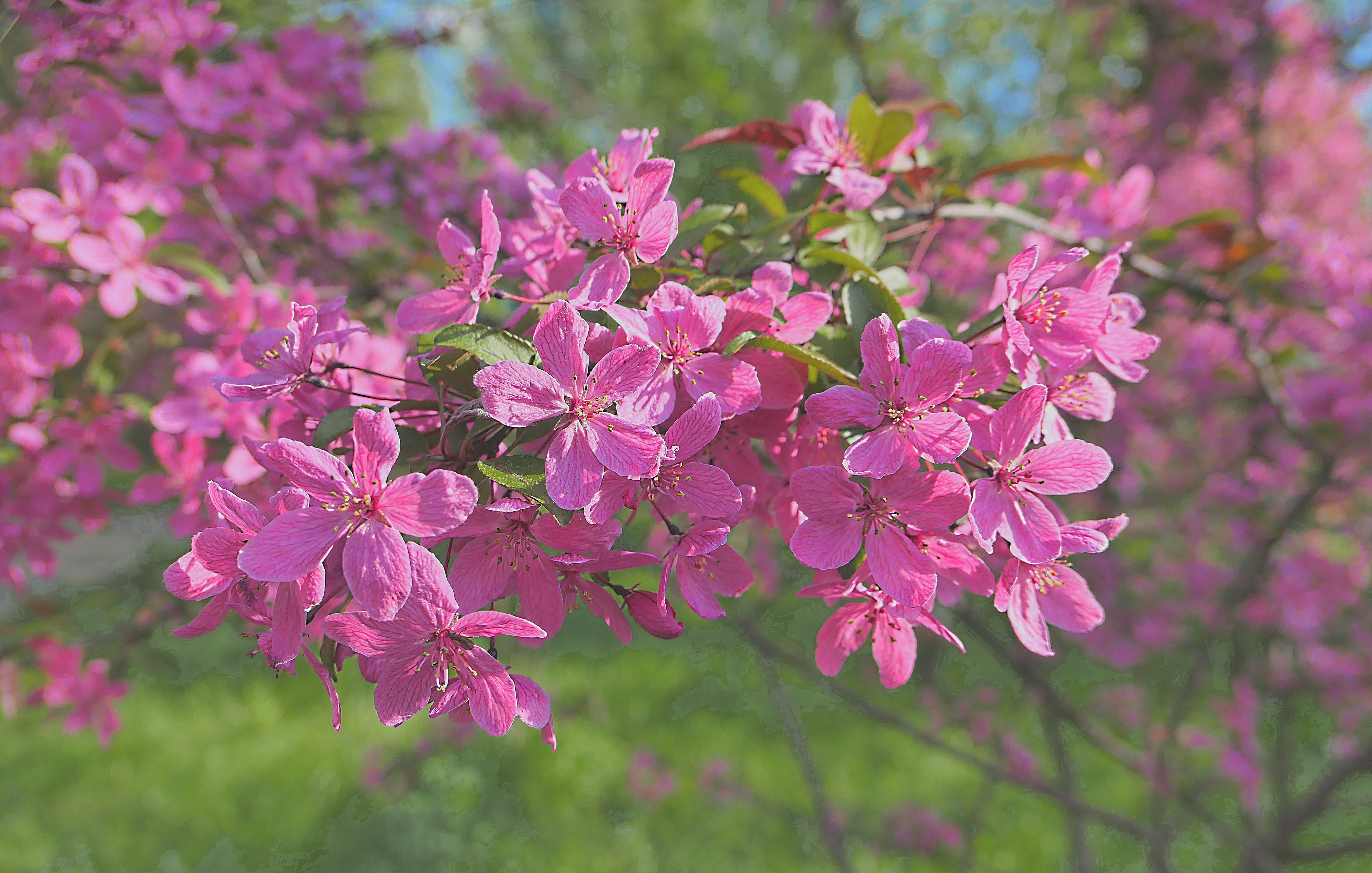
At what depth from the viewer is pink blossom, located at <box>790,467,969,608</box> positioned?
61cm

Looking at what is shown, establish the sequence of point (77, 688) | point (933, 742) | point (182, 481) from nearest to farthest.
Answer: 1. point (182, 481)
2. point (933, 742)
3. point (77, 688)

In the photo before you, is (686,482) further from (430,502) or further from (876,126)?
(876,126)

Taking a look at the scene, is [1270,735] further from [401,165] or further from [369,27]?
[369,27]

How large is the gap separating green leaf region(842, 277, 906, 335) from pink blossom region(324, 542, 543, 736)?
39 centimetres

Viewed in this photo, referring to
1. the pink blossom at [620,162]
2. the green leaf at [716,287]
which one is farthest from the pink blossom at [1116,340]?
the pink blossom at [620,162]

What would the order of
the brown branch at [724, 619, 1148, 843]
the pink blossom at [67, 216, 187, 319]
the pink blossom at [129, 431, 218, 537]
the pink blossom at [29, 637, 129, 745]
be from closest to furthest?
the pink blossom at [129, 431, 218, 537] < the pink blossom at [67, 216, 187, 319] < the brown branch at [724, 619, 1148, 843] < the pink blossom at [29, 637, 129, 745]

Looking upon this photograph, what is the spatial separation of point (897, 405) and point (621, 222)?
29 centimetres

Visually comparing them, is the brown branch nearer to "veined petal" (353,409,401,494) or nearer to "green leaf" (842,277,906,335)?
"green leaf" (842,277,906,335)

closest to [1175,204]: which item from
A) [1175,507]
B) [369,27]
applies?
[1175,507]

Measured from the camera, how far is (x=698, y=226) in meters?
0.75

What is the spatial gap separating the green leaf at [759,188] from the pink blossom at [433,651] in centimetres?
58

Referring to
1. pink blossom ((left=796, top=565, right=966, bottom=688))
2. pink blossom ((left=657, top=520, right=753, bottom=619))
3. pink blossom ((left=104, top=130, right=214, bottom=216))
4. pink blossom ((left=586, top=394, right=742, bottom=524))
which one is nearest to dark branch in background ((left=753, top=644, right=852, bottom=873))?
pink blossom ((left=796, top=565, right=966, bottom=688))

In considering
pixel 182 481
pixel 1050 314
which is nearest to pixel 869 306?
pixel 1050 314

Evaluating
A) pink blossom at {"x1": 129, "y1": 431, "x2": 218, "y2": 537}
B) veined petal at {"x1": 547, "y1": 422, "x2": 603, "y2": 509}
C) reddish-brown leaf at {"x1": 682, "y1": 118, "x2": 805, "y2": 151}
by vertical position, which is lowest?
pink blossom at {"x1": 129, "y1": 431, "x2": 218, "y2": 537}
